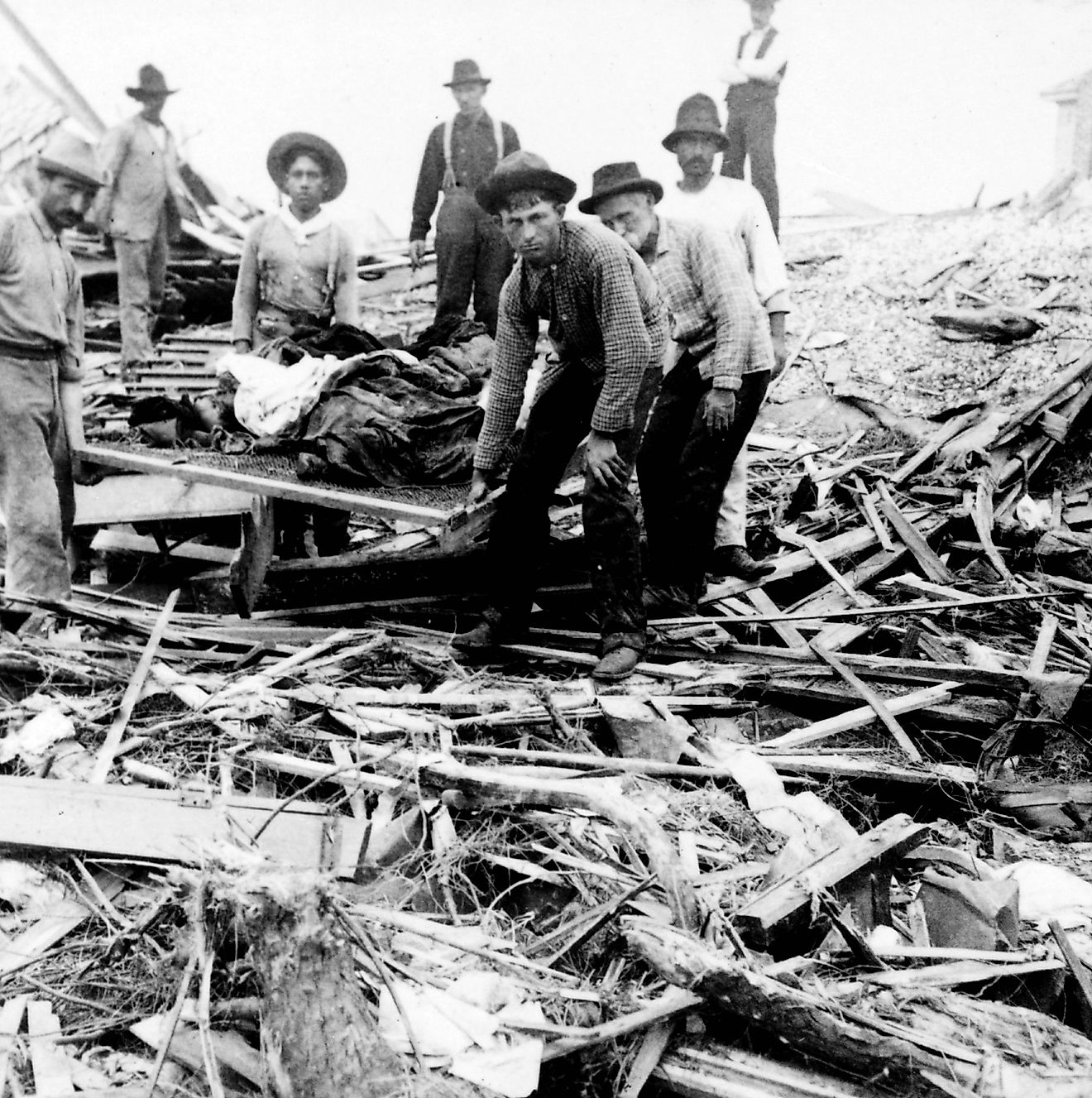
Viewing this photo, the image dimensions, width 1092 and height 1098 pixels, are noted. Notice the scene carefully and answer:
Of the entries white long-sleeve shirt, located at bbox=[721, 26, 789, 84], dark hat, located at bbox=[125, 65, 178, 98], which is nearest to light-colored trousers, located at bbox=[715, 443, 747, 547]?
white long-sleeve shirt, located at bbox=[721, 26, 789, 84]

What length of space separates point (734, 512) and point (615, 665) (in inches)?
67.0

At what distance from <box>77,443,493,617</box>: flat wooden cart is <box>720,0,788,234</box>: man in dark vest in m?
5.54

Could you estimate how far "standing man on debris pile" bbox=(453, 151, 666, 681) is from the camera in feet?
13.8

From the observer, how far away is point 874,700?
4574 millimetres

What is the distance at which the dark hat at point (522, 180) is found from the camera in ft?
13.5

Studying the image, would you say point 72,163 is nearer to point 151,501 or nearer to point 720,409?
point 151,501

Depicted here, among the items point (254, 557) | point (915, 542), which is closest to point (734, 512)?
point (915, 542)

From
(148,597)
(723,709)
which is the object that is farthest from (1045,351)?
(148,597)

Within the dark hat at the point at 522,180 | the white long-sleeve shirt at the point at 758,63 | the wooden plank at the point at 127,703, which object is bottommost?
the wooden plank at the point at 127,703

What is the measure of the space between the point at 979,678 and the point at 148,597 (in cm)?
481

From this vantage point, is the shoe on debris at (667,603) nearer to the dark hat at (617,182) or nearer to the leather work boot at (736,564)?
the leather work boot at (736,564)

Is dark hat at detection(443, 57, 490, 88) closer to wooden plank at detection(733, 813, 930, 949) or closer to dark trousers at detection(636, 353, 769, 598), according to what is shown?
dark trousers at detection(636, 353, 769, 598)

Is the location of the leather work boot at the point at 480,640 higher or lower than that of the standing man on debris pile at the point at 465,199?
lower

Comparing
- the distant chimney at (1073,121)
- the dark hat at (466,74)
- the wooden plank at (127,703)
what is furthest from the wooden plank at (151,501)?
the distant chimney at (1073,121)
